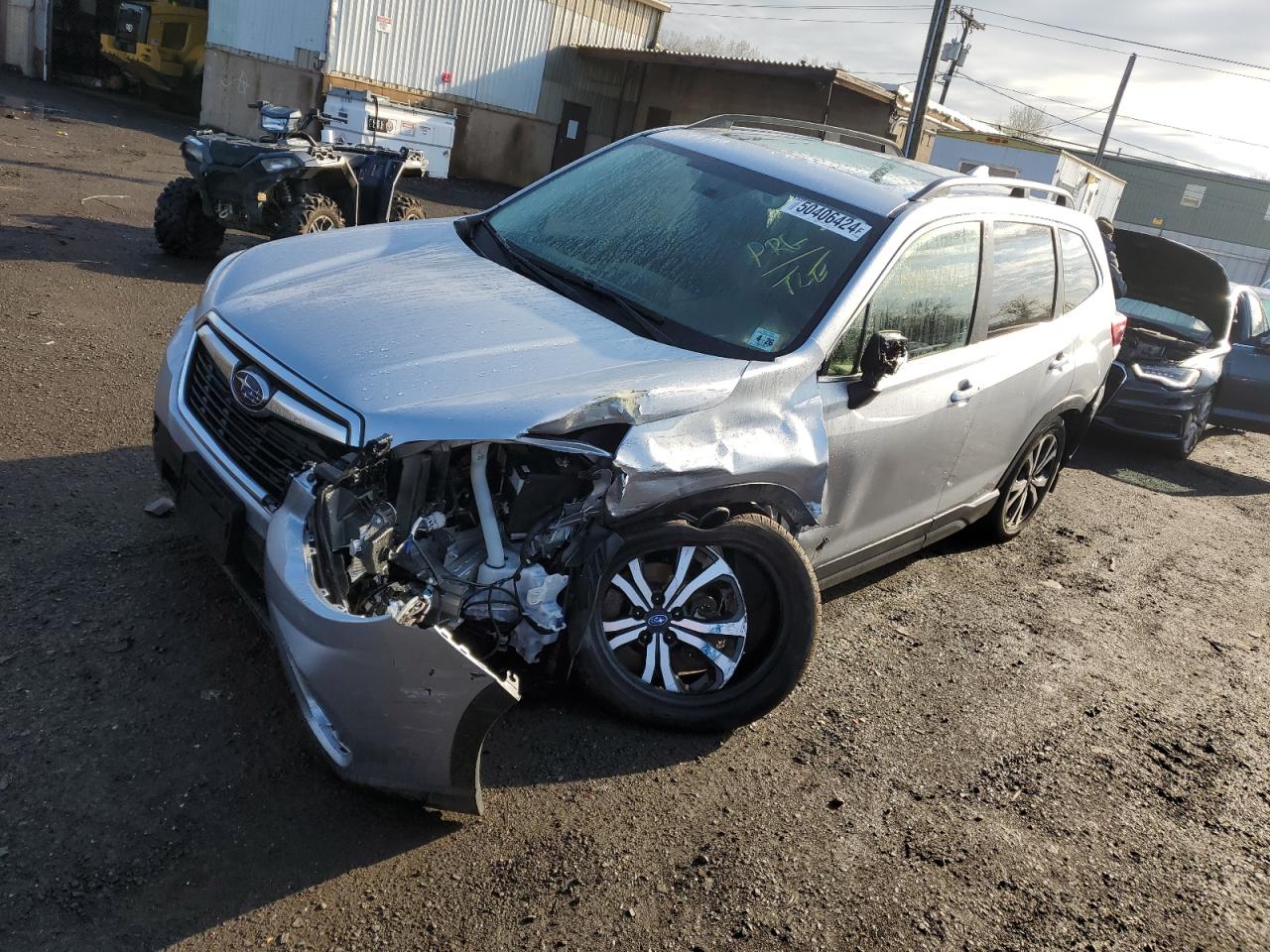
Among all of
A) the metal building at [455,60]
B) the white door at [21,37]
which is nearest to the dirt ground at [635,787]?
the metal building at [455,60]

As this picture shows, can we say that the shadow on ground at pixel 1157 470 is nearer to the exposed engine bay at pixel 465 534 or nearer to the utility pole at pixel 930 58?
the exposed engine bay at pixel 465 534

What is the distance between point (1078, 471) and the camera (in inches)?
318

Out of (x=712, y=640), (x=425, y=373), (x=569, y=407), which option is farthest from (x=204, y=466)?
(x=712, y=640)

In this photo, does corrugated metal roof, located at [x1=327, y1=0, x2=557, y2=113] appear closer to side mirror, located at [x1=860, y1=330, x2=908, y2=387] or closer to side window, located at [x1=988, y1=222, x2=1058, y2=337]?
side window, located at [x1=988, y1=222, x2=1058, y2=337]

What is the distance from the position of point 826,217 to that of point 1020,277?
1257 mm

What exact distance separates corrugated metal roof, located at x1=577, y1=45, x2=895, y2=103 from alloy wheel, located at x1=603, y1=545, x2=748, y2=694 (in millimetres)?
19372

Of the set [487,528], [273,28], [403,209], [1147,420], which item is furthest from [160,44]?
[487,528]

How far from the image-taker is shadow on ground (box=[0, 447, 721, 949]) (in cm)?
246

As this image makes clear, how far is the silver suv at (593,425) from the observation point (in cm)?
270

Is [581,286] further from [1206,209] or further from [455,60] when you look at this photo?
[1206,209]

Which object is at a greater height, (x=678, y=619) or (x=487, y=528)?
(x=487, y=528)

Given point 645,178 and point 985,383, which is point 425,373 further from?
point 985,383

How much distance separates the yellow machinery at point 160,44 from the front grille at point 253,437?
2402cm

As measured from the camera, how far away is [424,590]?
2793 millimetres
